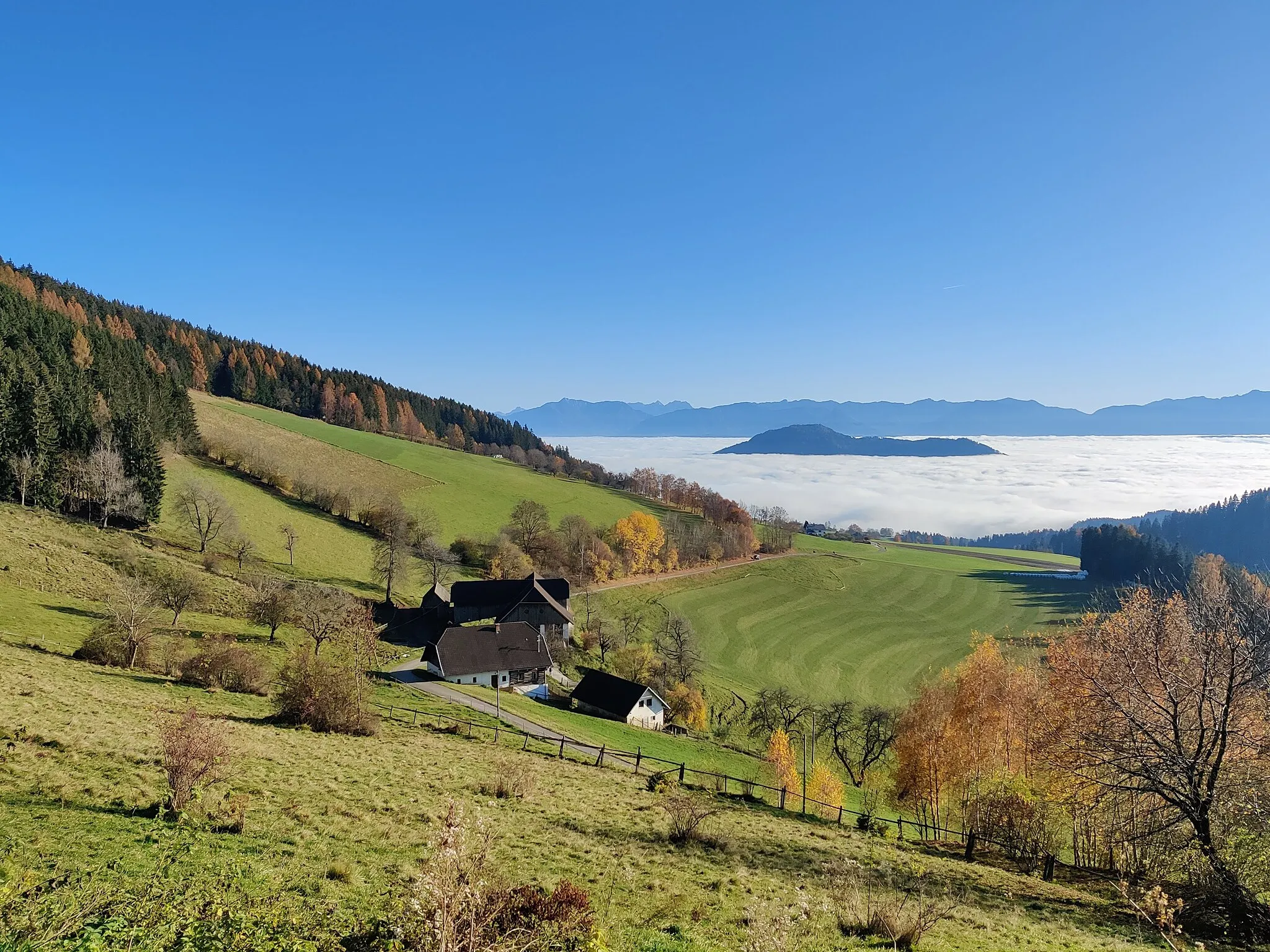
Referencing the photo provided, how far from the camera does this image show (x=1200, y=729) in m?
14.6

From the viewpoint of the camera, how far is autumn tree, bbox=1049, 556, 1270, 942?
1389cm

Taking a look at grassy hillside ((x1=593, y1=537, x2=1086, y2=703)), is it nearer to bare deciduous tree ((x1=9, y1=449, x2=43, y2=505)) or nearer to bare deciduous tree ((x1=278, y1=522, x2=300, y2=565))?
bare deciduous tree ((x1=278, y1=522, x2=300, y2=565))

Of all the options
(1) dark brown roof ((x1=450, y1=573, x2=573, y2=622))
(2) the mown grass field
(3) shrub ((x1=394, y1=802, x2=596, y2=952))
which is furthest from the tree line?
(1) dark brown roof ((x1=450, y1=573, x2=573, y2=622))

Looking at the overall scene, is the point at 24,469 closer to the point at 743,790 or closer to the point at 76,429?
the point at 76,429

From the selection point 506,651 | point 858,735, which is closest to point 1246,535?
point 858,735

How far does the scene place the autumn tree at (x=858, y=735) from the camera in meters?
49.6

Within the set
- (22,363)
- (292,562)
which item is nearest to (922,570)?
(292,562)

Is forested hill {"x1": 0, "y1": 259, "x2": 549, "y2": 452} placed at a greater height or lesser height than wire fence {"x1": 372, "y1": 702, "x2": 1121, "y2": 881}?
greater

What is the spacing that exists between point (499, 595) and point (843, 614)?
53.5 m

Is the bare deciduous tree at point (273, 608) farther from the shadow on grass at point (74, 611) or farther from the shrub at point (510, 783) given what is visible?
the shrub at point (510, 783)

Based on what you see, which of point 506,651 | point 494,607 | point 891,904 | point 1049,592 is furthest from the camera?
point 1049,592

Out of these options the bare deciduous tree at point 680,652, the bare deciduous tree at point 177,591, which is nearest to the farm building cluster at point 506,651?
the bare deciduous tree at point 680,652

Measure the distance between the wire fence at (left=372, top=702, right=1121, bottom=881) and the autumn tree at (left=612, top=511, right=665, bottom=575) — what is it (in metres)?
60.7

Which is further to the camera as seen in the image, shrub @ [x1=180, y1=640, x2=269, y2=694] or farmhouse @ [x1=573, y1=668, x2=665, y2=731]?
farmhouse @ [x1=573, y1=668, x2=665, y2=731]
